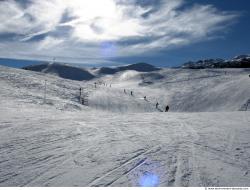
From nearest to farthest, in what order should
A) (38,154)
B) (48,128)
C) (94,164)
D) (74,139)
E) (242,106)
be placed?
(94,164) → (38,154) → (74,139) → (48,128) → (242,106)

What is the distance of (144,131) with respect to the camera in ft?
49.1

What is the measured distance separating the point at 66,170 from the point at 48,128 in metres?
5.99

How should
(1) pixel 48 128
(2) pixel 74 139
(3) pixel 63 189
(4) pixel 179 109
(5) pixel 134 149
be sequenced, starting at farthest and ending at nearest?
(4) pixel 179 109
(1) pixel 48 128
(2) pixel 74 139
(5) pixel 134 149
(3) pixel 63 189

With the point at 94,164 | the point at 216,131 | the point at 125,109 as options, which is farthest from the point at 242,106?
the point at 94,164

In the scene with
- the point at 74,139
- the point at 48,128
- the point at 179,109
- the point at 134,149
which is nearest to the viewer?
the point at 134,149

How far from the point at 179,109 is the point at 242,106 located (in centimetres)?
1286

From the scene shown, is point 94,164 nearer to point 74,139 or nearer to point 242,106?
point 74,139

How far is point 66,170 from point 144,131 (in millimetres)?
6660

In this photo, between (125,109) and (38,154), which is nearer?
(38,154)

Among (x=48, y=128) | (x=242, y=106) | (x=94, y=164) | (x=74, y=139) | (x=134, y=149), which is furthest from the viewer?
(x=242, y=106)

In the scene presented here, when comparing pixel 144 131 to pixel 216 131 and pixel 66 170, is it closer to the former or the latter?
pixel 216 131

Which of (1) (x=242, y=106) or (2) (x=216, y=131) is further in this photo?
(1) (x=242, y=106)

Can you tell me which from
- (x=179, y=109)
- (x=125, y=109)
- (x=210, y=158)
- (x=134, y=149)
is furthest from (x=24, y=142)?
(x=179, y=109)

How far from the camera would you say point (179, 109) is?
182 ft
